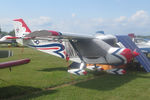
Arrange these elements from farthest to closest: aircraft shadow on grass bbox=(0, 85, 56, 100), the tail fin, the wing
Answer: the tail fin, the wing, aircraft shadow on grass bbox=(0, 85, 56, 100)

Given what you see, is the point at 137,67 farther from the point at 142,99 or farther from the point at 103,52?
the point at 142,99

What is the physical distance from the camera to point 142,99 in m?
5.04

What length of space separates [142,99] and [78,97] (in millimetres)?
1892

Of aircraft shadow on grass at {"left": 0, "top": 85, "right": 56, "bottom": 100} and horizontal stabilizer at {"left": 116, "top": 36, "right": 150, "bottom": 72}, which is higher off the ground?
horizontal stabilizer at {"left": 116, "top": 36, "right": 150, "bottom": 72}

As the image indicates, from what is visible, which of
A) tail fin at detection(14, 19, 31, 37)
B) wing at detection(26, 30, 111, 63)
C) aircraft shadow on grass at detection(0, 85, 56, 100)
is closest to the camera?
aircraft shadow on grass at detection(0, 85, 56, 100)

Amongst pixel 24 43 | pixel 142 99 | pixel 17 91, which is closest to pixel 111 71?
pixel 142 99

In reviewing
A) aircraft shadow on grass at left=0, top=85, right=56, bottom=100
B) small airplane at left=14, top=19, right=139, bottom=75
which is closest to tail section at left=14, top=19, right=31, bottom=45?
small airplane at left=14, top=19, right=139, bottom=75

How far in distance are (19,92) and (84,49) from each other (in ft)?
12.9

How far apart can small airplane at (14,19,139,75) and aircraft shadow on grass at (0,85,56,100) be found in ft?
6.11

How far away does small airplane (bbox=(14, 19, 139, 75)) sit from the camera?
751cm

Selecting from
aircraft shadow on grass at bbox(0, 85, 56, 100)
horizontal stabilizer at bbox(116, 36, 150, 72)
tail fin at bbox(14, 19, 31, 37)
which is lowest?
aircraft shadow on grass at bbox(0, 85, 56, 100)

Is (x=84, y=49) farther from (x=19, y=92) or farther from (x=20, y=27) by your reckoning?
(x=20, y=27)

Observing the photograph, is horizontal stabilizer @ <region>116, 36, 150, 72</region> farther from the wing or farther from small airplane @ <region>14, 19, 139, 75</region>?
the wing

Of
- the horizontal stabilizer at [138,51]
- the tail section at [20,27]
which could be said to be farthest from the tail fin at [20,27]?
the horizontal stabilizer at [138,51]
